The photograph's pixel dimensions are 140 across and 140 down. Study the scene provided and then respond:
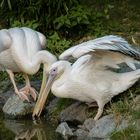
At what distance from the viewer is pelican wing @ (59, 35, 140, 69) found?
8008mm

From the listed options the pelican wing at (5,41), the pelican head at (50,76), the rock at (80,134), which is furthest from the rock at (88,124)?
the pelican wing at (5,41)

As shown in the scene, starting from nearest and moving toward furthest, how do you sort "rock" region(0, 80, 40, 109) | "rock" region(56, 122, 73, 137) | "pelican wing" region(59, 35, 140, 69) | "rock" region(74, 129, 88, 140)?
1. "pelican wing" region(59, 35, 140, 69)
2. "rock" region(74, 129, 88, 140)
3. "rock" region(56, 122, 73, 137)
4. "rock" region(0, 80, 40, 109)

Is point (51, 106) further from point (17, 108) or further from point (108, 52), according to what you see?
point (108, 52)

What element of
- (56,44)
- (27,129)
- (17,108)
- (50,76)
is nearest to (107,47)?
(50,76)

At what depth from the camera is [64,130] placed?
8352 millimetres

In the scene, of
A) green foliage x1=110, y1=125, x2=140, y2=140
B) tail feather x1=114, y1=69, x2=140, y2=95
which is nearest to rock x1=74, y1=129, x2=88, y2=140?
green foliage x1=110, y1=125, x2=140, y2=140

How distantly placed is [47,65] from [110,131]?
1586mm

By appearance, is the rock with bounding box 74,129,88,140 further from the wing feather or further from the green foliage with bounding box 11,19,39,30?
the green foliage with bounding box 11,19,39,30

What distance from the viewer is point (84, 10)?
38.0ft

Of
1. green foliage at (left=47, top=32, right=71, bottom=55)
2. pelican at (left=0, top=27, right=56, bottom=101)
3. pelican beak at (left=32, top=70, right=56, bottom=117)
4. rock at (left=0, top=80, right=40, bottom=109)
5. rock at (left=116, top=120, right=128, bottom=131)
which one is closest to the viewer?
rock at (left=116, top=120, right=128, bottom=131)

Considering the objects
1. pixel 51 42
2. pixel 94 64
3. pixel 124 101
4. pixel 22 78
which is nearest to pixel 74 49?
pixel 94 64

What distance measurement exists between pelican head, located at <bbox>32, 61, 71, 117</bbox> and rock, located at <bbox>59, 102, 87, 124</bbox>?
0.97 feet

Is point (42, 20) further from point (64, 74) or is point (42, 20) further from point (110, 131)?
point (110, 131)

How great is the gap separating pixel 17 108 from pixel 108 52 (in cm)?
172
